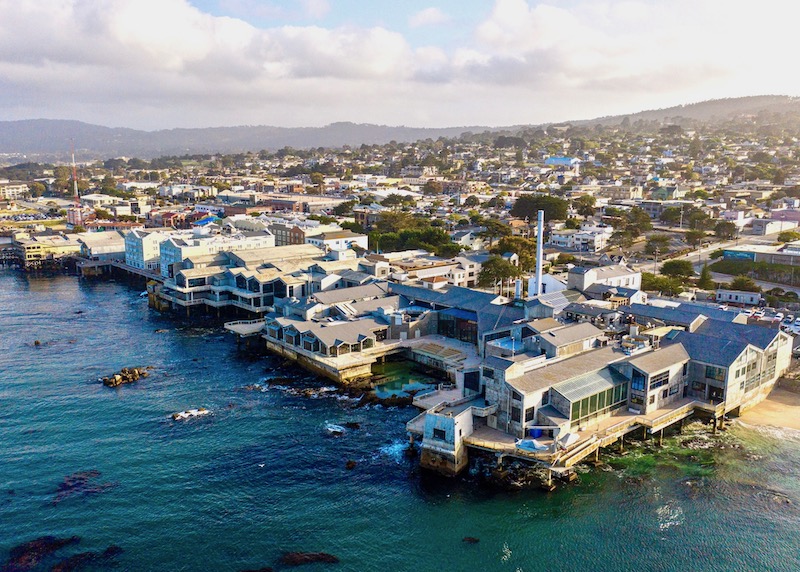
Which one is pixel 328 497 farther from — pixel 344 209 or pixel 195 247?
pixel 344 209

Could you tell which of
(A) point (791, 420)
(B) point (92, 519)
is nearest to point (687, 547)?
(A) point (791, 420)

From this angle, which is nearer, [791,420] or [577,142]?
[791,420]

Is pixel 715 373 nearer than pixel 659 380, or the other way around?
pixel 659 380

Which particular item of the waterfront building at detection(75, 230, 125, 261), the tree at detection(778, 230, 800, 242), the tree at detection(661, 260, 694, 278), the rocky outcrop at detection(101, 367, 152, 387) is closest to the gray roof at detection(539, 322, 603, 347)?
the rocky outcrop at detection(101, 367, 152, 387)

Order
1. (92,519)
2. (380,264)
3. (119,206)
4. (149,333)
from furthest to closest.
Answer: (119,206)
(380,264)
(149,333)
(92,519)

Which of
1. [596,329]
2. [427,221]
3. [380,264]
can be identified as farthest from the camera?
[427,221]

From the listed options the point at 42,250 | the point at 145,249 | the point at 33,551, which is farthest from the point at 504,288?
the point at 42,250

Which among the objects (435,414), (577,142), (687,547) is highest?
(577,142)

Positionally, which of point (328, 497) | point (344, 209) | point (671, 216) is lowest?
point (328, 497)

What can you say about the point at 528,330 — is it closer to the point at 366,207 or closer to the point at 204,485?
the point at 204,485
